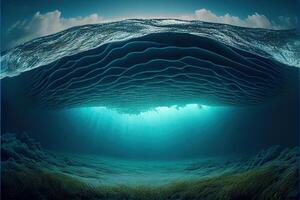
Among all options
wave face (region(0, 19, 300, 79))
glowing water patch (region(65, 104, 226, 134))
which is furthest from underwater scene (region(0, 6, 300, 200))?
glowing water patch (region(65, 104, 226, 134))

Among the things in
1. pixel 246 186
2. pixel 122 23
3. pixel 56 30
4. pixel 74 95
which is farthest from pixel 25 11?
pixel 246 186

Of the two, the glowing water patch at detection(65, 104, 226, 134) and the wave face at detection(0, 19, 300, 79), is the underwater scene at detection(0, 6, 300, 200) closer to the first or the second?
the wave face at detection(0, 19, 300, 79)

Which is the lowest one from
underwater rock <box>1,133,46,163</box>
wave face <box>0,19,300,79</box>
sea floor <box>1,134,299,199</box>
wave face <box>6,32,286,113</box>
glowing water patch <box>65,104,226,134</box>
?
sea floor <box>1,134,299,199</box>

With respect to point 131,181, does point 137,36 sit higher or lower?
higher

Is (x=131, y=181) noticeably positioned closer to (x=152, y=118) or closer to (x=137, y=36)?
(x=137, y=36)

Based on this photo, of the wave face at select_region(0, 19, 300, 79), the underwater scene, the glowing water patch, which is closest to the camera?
the wave face at select_region(0, 19, 300, 79)

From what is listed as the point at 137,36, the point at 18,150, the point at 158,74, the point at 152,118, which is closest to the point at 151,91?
the point at 158,74
